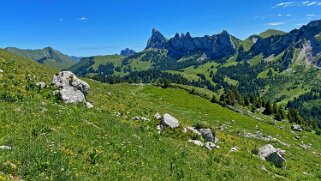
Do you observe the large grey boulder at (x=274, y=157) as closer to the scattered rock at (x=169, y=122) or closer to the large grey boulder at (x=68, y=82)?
the scattered rock at (x=169, y=122)

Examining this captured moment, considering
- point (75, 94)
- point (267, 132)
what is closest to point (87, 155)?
point (75, 94)

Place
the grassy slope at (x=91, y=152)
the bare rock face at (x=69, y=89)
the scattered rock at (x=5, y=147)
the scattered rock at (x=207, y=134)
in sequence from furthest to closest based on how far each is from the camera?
the scattered rock at (x=207, y=134) → the bare rock face at (x=69, y=89) → the scattered rock at (x=5, y=147) → the grassy slope at (x=91, y=152)

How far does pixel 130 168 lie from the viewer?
1720 cm

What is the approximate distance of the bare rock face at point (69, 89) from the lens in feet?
105

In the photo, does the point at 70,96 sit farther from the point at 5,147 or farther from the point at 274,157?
the point at 274,157

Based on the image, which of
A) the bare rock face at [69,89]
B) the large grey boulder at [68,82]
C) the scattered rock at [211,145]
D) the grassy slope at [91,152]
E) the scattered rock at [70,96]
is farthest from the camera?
the large grey boulder at [68,82]

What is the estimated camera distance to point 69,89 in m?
33.7

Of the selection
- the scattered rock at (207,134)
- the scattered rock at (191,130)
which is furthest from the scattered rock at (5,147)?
the scattered rock at (207,134)

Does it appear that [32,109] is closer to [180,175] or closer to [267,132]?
[180,175]

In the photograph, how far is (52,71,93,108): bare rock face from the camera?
1261 inches

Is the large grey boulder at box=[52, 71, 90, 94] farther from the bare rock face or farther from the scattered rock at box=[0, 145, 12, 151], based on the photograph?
the scattered rock at box=[0, 145, 12, 151]

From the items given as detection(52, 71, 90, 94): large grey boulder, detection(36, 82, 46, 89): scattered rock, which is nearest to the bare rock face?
detection(52, 71, 90, 94): large grey boulder

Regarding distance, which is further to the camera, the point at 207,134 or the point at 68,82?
the point at 68,82

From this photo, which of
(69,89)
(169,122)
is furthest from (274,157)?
(69,89)
